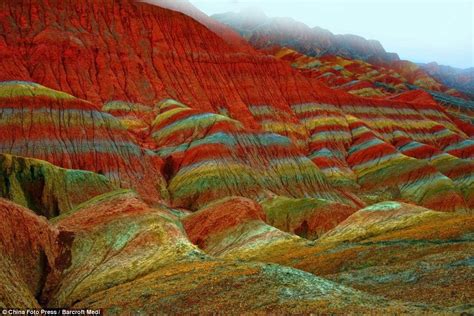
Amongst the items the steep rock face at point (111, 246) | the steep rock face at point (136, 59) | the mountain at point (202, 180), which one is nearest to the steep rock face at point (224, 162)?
the mountain at point (202, 180)

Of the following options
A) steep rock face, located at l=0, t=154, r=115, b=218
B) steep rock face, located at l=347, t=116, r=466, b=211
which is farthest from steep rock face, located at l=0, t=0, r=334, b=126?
steep rock face, located at l=0, t=154, r=115, b=218

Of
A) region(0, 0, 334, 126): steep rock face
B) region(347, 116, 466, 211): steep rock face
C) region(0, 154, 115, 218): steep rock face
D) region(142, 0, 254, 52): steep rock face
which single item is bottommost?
region(347, 116, 466, 211): steep rock face

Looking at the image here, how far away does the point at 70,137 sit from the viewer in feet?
273

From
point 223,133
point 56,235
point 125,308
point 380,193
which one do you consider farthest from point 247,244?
point 380,193

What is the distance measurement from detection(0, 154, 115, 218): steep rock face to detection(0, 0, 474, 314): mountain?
0.79ft

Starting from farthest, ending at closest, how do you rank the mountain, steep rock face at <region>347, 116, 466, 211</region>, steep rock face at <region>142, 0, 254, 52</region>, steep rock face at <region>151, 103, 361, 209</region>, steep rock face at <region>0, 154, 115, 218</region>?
1. steep rock face at <region>142, 0, 254, 52</region>
2. steep rock face at <region>347, 116, 466, 211</region>
3. steep rock face at <region>151, 103, 361, 209</region>
4. steep rock face at <region>0, 154, 115, 218</region>
5. the mountain

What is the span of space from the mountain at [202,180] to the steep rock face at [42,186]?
241 mm

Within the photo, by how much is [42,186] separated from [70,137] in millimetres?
23292

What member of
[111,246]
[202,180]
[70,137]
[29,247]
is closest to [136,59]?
[70,137]

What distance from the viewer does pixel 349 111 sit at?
147 meters

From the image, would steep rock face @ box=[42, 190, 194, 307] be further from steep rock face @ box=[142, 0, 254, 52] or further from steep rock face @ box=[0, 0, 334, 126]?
steep rock face @ box=[142, 0, 254, 52]

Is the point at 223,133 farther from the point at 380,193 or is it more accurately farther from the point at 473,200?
the point at 473,200

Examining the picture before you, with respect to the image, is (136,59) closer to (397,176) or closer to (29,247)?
(397,176)

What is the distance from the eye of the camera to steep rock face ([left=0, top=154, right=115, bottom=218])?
192 feet
